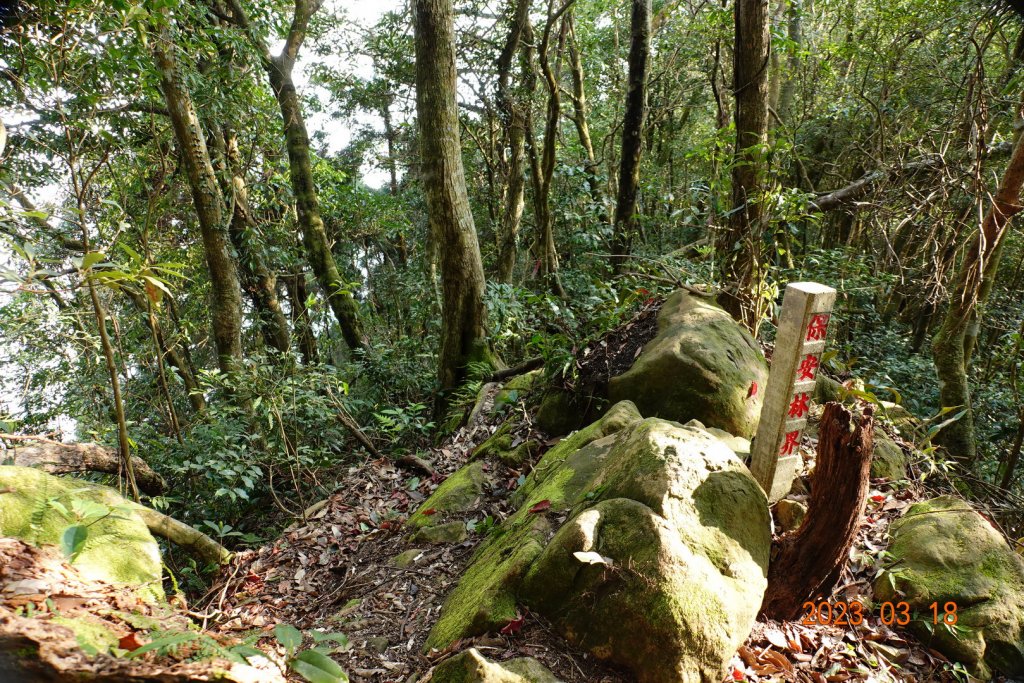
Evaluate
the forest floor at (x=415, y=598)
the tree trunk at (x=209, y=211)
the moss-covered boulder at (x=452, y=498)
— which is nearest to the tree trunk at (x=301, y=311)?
the tree trunk at (x=209, y=211)

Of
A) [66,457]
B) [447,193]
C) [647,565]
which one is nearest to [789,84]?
[447,193]

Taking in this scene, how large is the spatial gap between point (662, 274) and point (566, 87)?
10723 millimetres

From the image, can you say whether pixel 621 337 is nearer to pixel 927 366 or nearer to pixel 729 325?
pixel 729 325

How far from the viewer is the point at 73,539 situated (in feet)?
7.25

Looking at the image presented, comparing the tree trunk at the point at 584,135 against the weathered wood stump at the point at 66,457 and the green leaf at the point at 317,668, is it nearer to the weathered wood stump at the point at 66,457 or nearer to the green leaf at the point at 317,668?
the weathered wood stump at the point at 66,457

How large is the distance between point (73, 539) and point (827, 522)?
3.52 m

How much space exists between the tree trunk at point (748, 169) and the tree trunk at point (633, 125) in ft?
8.55

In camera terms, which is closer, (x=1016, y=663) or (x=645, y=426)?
(x=1016, y=663)

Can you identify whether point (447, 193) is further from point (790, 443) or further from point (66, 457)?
point (790, 443)

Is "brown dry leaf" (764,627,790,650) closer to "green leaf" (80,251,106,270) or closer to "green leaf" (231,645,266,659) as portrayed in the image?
"green leaf" (231,645,266,659)

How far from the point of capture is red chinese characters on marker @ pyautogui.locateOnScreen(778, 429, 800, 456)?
136 inches

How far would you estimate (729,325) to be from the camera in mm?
5445

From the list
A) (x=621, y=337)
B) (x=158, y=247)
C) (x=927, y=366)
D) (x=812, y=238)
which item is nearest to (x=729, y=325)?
(x=621, y=337)

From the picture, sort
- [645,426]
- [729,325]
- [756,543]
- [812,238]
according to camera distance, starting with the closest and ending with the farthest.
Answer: [756,543] < [645,426] < [729,325] < [812,238]
